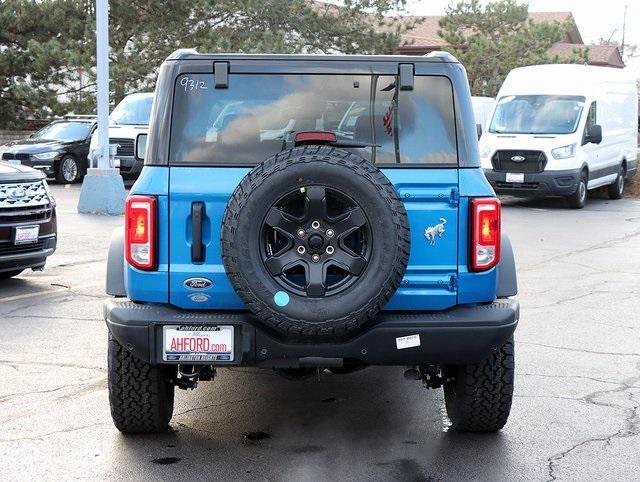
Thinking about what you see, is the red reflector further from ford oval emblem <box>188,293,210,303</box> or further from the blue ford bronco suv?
ford oval emblem <box>188,293,210,303</box>

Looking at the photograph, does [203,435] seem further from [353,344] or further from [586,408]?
[586,408]

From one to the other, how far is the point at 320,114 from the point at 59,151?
737 inches

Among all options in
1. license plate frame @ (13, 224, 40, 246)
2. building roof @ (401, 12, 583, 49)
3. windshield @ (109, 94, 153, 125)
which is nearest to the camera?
license plate frame @ (13, 224, 40, 246)

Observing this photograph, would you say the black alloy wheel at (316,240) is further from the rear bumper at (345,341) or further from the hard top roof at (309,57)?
the hard top roof at (309,57)

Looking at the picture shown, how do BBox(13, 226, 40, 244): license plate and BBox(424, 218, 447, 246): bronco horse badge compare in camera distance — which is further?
BBox(13, 226, 40, 244): license plate

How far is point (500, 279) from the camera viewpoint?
5.34 m

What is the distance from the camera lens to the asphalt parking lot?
4.88 meters

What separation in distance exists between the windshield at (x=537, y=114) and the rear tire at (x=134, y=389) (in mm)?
15811

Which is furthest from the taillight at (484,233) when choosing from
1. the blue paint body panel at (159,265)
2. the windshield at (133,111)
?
the windshield at (133,111)

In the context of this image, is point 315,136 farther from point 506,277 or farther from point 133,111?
point 133,111

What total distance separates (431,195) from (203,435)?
1719 millimetres

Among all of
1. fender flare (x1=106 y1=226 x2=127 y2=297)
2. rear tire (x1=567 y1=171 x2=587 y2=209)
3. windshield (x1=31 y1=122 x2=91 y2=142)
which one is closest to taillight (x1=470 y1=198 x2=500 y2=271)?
fender flare (x1=106 y1=226 x2=127 y2=297)

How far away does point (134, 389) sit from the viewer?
515cm

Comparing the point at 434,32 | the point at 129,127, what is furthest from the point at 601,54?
the point at 129,127
